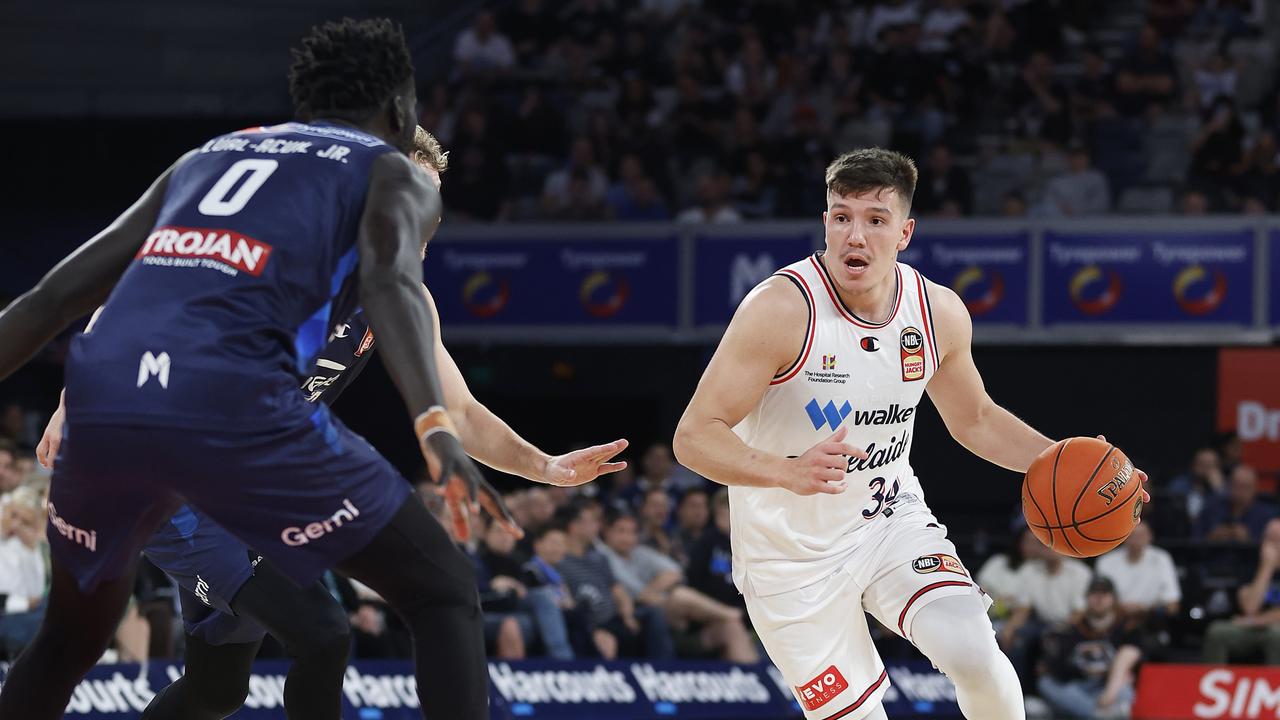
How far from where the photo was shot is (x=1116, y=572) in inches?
453

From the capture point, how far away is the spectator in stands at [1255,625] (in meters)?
10.9

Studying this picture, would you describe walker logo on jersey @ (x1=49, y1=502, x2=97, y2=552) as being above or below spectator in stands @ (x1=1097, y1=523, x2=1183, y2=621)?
above

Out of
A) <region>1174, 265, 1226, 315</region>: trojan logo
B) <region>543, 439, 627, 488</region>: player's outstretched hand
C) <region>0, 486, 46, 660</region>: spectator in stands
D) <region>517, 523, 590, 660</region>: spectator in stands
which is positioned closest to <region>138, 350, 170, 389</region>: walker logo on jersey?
<region>543, 439, 627, 488</region>: player's outstretched hand

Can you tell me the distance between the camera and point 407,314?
3.24 metres

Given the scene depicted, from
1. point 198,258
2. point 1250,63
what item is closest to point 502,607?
point 198,258

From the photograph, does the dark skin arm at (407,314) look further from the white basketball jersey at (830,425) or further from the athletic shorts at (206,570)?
the white basketball jersey at (830,425)

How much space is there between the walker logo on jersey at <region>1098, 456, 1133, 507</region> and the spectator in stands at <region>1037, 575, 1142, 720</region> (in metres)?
5.89

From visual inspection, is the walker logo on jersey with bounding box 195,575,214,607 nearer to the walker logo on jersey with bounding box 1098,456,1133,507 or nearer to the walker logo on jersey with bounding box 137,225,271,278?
the walker logo on jersey with bounding box 137,225,271,278

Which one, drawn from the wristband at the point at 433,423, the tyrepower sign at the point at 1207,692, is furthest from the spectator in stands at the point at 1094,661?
the wristband at the point at 433,423

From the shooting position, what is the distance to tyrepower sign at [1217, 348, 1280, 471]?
1603 cm

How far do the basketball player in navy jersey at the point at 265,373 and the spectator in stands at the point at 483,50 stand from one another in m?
14.3

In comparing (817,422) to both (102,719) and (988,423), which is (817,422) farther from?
(102,719)

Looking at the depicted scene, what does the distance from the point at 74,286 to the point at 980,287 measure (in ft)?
39.6

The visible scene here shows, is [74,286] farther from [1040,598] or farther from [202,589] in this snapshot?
[1040,598]
